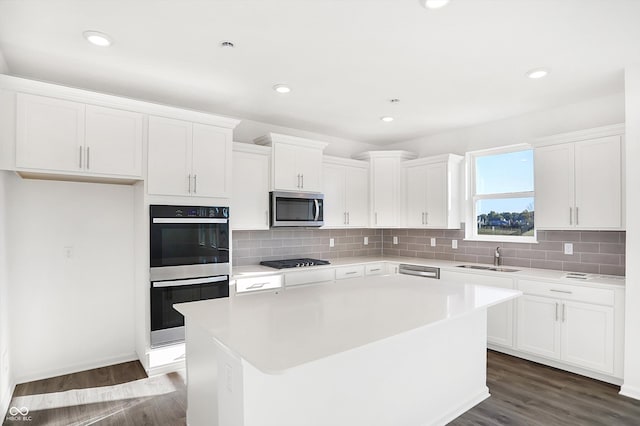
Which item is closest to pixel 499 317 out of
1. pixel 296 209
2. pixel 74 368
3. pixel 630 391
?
pixel 630 391

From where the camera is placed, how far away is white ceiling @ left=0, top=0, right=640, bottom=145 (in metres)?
2.09

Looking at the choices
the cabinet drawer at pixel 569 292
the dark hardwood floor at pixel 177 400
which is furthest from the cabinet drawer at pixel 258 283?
the cabinet drawer at pixel 569 292

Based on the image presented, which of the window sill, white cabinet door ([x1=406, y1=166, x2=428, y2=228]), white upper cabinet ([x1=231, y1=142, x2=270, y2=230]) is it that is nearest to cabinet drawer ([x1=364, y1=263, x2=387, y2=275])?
white cabinet door ([x1=406, y1=166, x2=428, y2=228])

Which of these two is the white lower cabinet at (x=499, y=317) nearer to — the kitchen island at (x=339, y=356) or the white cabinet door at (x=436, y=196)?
the white cabinet door at (x=436, y=196)

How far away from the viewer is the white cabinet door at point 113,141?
115 inches

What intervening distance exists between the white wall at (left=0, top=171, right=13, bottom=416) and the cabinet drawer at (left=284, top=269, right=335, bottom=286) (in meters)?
2.36

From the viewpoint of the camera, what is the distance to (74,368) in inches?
131

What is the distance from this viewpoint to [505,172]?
4441 millimetres

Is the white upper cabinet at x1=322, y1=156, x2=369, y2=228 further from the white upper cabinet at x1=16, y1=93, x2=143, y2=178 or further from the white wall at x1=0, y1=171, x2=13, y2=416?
the white wall at x1=0, y1=171, x2=13, y2=416

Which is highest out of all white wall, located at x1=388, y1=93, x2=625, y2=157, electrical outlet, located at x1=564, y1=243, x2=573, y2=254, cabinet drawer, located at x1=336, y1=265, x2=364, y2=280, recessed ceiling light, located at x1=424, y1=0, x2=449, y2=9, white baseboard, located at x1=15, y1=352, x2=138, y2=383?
recessed ceiling light, located at x1=424, y1=0, x2=449, y2=9

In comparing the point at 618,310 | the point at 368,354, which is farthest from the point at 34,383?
the point at 618,310

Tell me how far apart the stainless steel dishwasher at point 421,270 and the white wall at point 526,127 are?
161 cm

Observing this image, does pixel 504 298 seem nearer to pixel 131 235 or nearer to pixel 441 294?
pixel 441 294

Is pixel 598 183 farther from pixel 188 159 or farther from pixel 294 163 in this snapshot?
pixel 188 159
